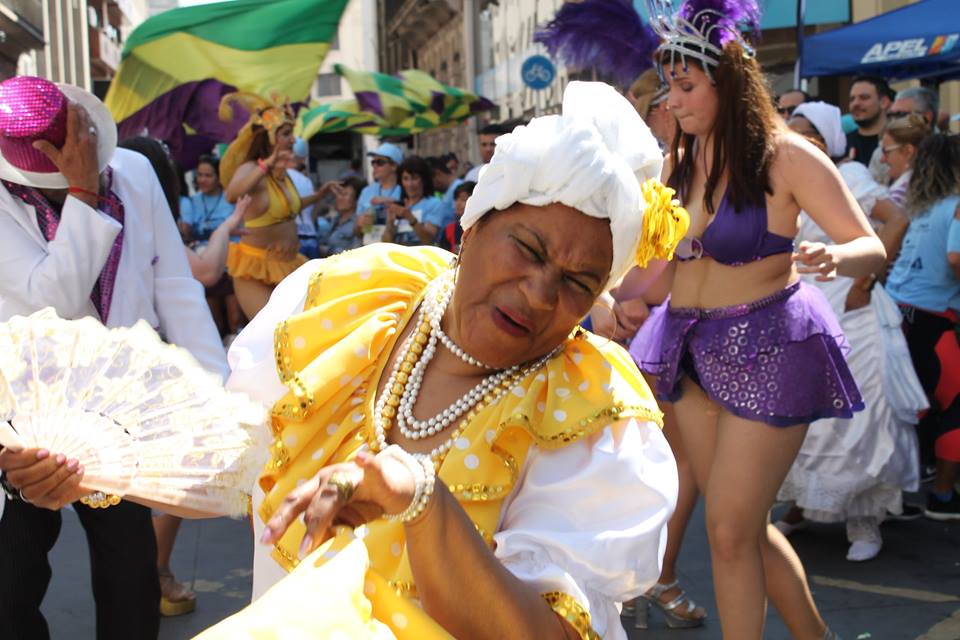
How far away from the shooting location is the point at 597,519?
5.77 feet

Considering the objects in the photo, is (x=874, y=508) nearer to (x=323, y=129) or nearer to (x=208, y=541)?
(x=208, y=541)

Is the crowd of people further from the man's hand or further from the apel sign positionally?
the apel sign

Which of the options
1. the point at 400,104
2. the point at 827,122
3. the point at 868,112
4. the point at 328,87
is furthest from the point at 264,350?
the point at 328,87

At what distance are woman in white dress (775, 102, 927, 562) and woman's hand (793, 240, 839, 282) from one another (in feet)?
6.21

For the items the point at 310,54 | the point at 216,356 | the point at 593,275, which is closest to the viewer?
the point at 593,275

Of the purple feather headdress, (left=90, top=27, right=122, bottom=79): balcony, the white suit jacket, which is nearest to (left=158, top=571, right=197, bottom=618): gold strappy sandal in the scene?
the white suit jacket

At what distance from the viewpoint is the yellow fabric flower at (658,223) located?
1.90 meters

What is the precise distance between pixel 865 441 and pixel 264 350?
11.7 feet

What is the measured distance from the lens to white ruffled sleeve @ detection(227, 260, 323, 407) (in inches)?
83.5

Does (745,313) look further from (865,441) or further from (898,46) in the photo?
(898,46)

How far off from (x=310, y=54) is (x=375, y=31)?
5203 centimetres

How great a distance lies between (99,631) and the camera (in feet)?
10.7

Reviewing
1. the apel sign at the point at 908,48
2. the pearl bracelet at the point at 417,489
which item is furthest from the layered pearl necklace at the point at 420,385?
the apel sign at the point at 908,48

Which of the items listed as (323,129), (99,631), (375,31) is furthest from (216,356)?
(375,31)
